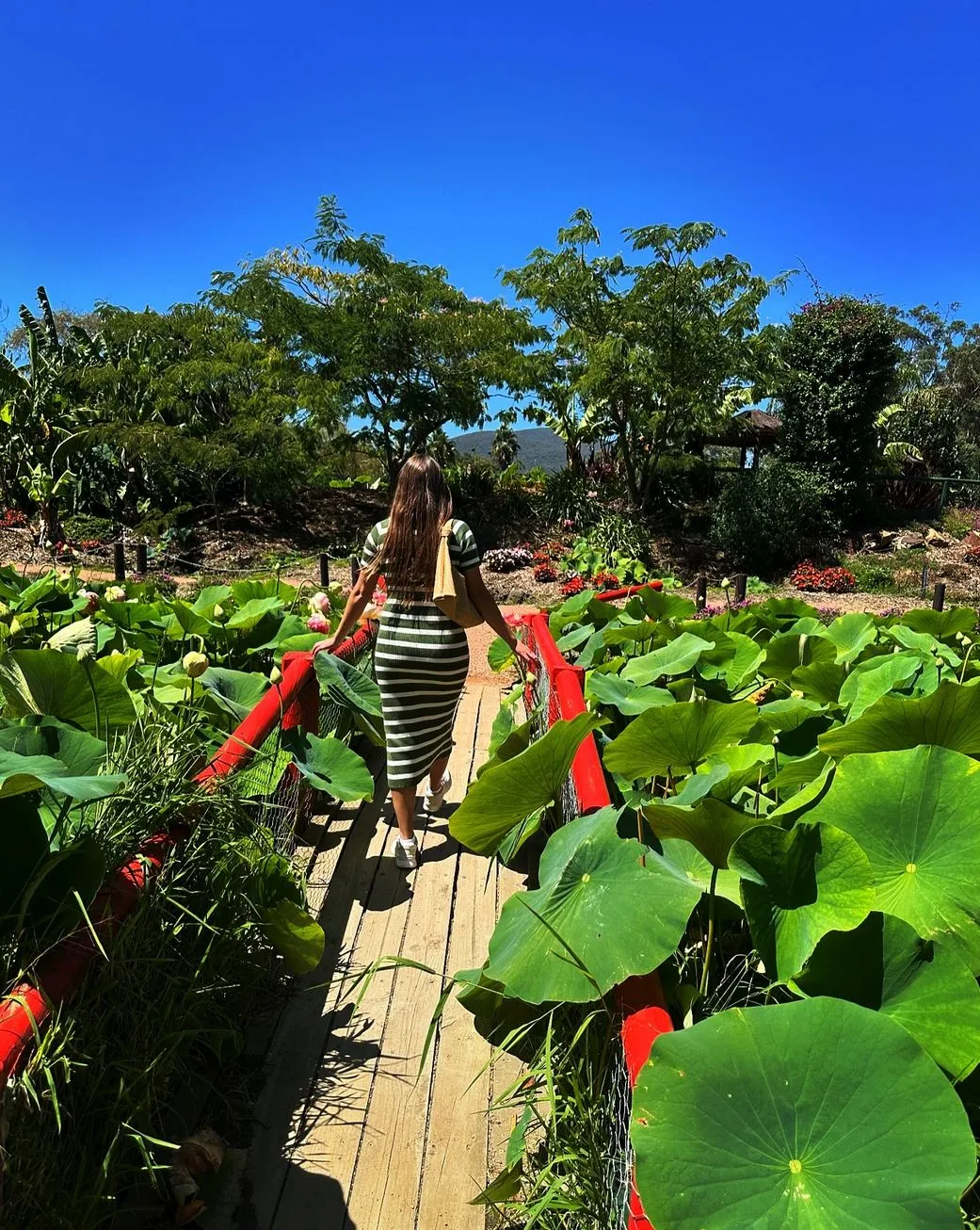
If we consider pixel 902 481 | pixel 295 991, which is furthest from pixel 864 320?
pixel 295 991

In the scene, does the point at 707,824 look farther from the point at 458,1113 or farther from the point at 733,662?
the point at 733,662

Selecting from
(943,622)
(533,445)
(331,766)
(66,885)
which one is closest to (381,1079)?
(331,766)

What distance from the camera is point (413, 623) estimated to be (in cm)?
313

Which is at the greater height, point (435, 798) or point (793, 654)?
point (793, 654)

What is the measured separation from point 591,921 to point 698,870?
1.01 feet

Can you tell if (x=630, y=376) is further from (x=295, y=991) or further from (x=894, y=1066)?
(x=894, y=1066)

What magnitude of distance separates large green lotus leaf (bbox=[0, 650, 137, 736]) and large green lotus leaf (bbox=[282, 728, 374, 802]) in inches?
27.4

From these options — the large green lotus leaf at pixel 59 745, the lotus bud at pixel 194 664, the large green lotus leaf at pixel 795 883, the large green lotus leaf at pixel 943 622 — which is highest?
the large green lotus leaf at pixel 943 622

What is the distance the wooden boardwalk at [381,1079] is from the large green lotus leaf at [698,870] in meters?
0.66

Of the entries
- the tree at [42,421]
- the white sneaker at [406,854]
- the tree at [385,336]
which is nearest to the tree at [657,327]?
the tree at [385,336]

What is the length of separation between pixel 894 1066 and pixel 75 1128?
1.23m

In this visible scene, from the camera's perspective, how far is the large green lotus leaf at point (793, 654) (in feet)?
9.96

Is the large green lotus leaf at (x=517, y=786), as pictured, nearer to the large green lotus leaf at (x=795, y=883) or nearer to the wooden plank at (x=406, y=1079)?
the large green lotus leaf at (x=795, y=883)

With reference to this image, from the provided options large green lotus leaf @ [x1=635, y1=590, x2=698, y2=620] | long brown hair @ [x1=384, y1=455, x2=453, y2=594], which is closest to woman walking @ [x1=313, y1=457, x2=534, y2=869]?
long brown hair @ [x1=384, y1=455, x2=453, y2=594]
